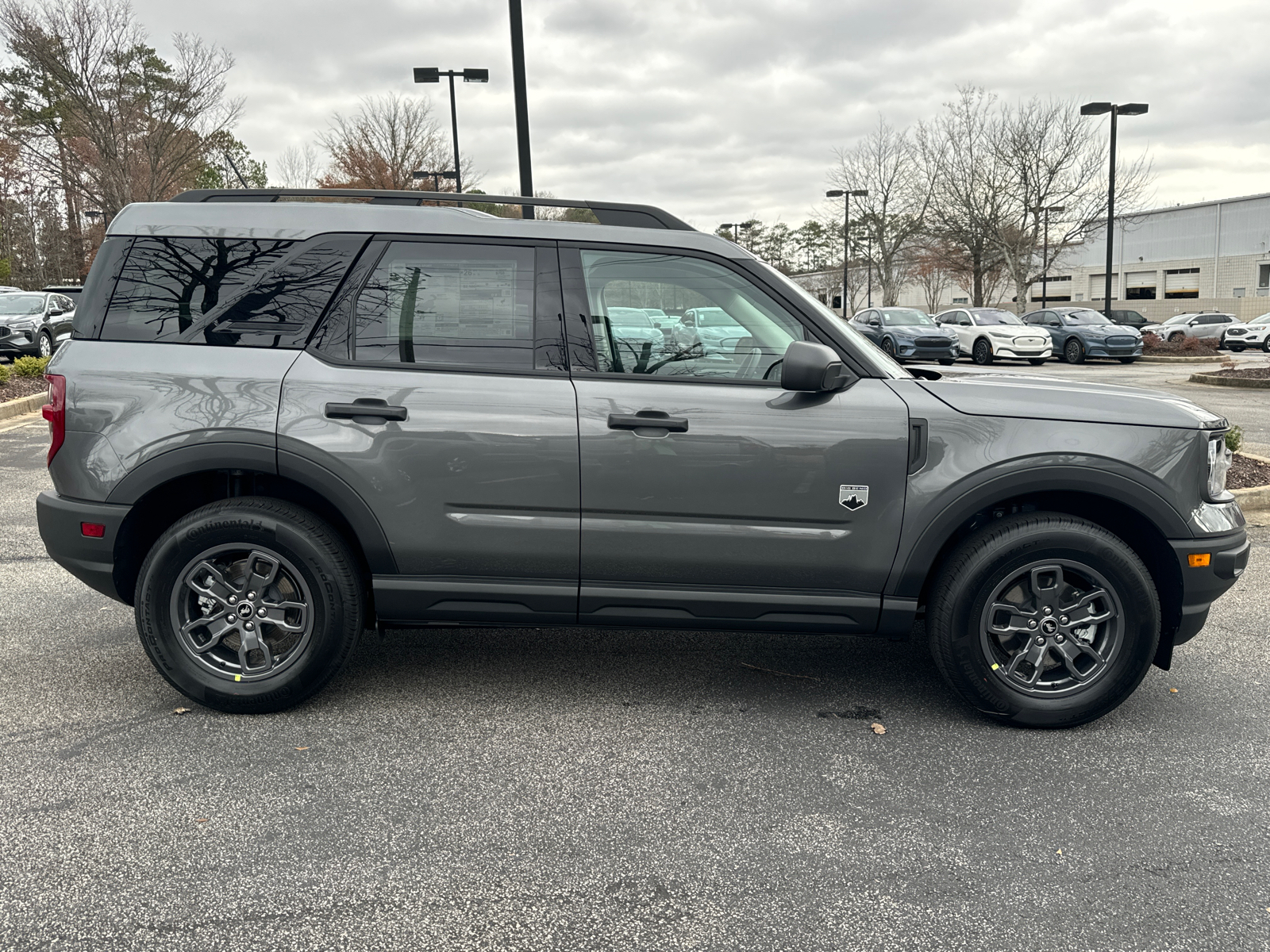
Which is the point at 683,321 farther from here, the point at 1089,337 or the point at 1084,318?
the point at 1084,318

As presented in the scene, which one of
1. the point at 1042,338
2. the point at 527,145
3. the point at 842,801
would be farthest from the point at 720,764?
the point at 1042,338

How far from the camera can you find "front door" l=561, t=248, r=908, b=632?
11.9ft

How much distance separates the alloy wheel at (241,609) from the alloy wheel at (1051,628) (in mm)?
2643

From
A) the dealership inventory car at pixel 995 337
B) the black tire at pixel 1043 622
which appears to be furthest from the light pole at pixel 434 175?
the black tire at pixel 1043 622

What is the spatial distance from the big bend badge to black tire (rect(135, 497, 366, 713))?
6.19 feet

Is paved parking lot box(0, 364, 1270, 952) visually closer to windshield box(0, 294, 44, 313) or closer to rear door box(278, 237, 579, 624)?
rear door box(278, 237, 579, 624)

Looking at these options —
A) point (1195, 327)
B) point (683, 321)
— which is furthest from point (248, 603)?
point (1195, 327)

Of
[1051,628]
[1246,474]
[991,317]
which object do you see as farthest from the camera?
[991,317]

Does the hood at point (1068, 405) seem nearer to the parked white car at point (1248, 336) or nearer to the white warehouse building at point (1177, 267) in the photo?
the parked white car at point (1248, 336)

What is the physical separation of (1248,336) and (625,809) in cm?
3910

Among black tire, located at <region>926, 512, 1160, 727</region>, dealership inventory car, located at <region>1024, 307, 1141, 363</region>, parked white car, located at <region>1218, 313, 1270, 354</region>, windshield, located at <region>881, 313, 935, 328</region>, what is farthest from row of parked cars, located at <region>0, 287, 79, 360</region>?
parked white car, located at <region>1218, 313, 1270, 354</region>

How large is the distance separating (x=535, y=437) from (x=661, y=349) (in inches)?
23.0

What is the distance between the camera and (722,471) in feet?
11.9

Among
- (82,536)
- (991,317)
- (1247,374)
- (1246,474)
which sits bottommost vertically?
(1246,474)
